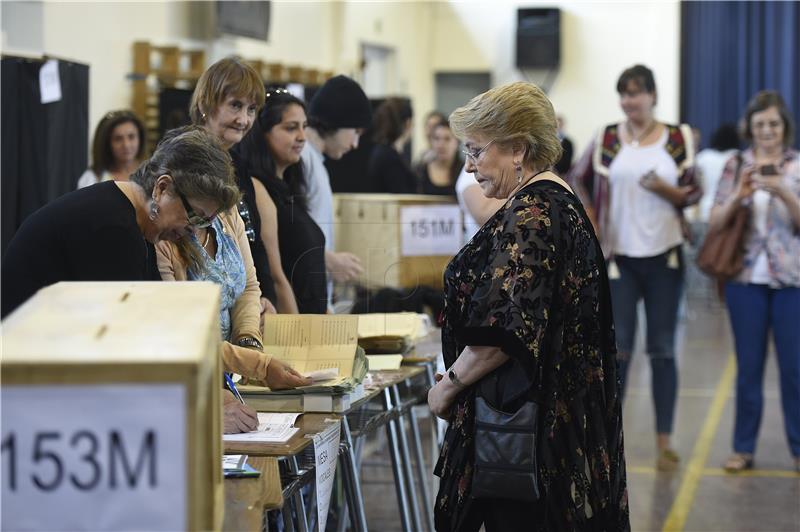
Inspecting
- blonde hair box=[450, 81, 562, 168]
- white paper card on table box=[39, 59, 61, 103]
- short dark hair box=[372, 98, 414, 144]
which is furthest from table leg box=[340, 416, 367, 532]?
short dark hair box=[372, 98, 414, 144]

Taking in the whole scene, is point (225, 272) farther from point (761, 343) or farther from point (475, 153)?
point (761, 343)

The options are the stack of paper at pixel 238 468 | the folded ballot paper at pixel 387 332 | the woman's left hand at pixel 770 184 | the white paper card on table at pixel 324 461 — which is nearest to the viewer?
the stack of paper at pixel 238 468

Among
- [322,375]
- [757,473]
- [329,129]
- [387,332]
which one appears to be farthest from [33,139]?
[757,473]

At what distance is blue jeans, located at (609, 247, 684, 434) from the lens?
4.70m

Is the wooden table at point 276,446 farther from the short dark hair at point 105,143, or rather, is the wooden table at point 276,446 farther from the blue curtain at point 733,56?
the blue curtain at point 733,56

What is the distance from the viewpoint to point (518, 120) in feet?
7.36

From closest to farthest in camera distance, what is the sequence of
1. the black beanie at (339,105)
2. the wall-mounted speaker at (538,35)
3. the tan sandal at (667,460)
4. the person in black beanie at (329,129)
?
the person in black beanie at (329,129), the black beanie at (339,105), the tan sandal at (667,460), the wall-mounted speaker at (538,35)

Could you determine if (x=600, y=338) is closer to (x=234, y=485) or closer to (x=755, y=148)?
(x=234, y=485)

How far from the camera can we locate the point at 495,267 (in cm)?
215

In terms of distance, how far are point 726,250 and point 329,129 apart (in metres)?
1.75

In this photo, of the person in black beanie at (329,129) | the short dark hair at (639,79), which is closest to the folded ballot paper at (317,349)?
the person in black beanie at (329,129)

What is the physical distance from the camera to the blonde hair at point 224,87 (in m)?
2.94

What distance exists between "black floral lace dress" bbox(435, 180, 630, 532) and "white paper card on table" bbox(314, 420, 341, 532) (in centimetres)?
26

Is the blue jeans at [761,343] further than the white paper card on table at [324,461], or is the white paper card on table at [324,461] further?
the blue jeans at [761,343]
